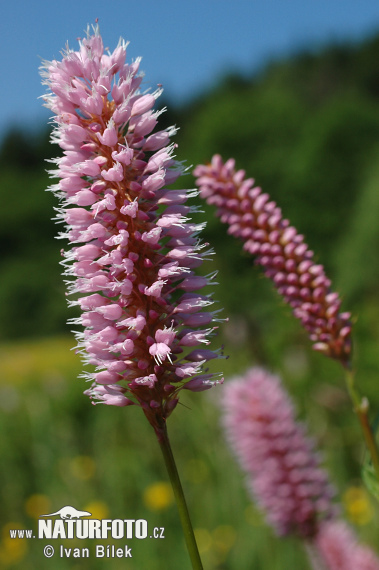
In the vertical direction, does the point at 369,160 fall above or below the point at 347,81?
below

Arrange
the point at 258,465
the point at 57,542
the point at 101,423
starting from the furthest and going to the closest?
the point at 101,423, the point at 57,542, the point at 258,465

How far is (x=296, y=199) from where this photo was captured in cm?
1897

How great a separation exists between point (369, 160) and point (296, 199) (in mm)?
2534

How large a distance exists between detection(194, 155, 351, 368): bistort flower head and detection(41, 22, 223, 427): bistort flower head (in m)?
0.47

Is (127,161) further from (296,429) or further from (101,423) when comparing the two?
(101,423)

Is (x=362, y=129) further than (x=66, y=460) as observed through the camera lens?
Yes

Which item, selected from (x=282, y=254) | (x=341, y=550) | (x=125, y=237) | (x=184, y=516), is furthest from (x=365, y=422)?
(x=341, y=550)

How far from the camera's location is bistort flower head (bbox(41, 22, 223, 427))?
1.29 metres

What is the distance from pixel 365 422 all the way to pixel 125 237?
86 cm

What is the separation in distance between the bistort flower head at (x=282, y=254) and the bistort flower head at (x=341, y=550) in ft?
3.95

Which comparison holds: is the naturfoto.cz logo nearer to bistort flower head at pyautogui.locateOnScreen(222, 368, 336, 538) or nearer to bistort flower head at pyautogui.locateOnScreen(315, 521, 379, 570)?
bistort flower head at pyautogui.locateOnScreen(222, 368, 336, 538)

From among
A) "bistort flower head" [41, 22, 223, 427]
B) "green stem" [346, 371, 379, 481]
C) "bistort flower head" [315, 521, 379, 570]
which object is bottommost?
"bistort flower head" [315, 521, 379, 570]

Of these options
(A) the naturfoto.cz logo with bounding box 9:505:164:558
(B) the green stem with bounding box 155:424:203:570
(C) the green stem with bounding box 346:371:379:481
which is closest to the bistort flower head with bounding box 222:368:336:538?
(A) the naturfoto.cz logo with bounding box 9:505:164:558

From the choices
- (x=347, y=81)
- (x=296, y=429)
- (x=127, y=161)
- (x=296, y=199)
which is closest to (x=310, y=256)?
(x=127, y=161)
